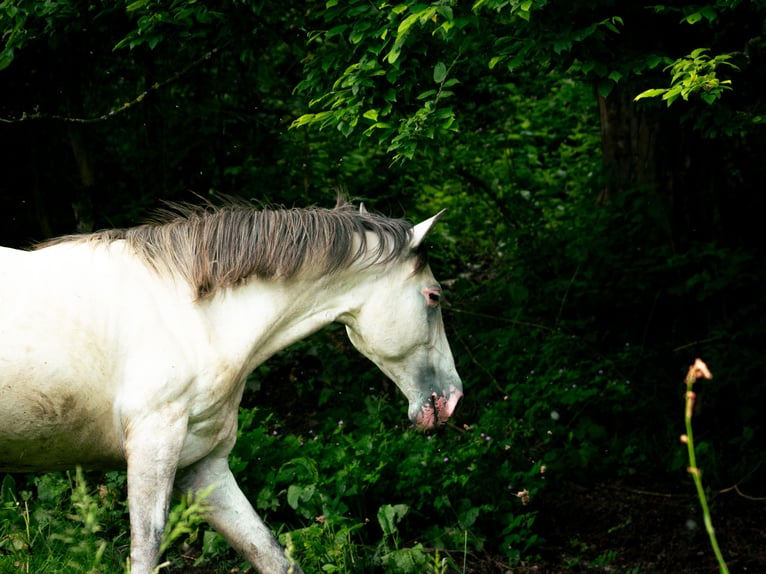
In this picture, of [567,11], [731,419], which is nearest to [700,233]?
[731,419]

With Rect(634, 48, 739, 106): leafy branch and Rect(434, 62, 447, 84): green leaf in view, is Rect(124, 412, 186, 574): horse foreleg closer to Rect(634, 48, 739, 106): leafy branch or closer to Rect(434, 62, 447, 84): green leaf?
Rect(434, 62, 447, 84): green leaf

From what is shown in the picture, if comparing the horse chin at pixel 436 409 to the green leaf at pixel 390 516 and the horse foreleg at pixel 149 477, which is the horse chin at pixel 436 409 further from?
the horse foreleg at pixel 149 477

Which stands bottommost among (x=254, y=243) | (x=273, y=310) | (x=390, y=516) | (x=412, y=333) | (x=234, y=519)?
(x=390, y=516)

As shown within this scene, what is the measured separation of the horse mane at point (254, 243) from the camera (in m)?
3.80

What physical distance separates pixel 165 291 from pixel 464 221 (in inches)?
185

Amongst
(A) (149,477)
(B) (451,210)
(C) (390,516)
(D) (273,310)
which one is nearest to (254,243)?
(D) (273,310)

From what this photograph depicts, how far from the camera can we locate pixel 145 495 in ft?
11.6

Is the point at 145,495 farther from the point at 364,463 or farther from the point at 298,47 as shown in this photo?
the point at 298,47

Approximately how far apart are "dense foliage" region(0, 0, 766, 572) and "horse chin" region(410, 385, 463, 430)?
2.52 ft

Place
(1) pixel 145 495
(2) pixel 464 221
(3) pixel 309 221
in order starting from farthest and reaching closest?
(2) pixel 464 221 → (3) pixel 309 221 → (1) pixel 145 495

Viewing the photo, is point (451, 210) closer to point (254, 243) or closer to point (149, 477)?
point (254, 243)

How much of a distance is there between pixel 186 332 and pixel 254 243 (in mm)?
474

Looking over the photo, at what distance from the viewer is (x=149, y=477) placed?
11.6 feet

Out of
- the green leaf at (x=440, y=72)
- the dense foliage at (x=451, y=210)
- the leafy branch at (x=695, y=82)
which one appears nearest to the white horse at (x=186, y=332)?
the dense foliage at (x=451, y=210)
